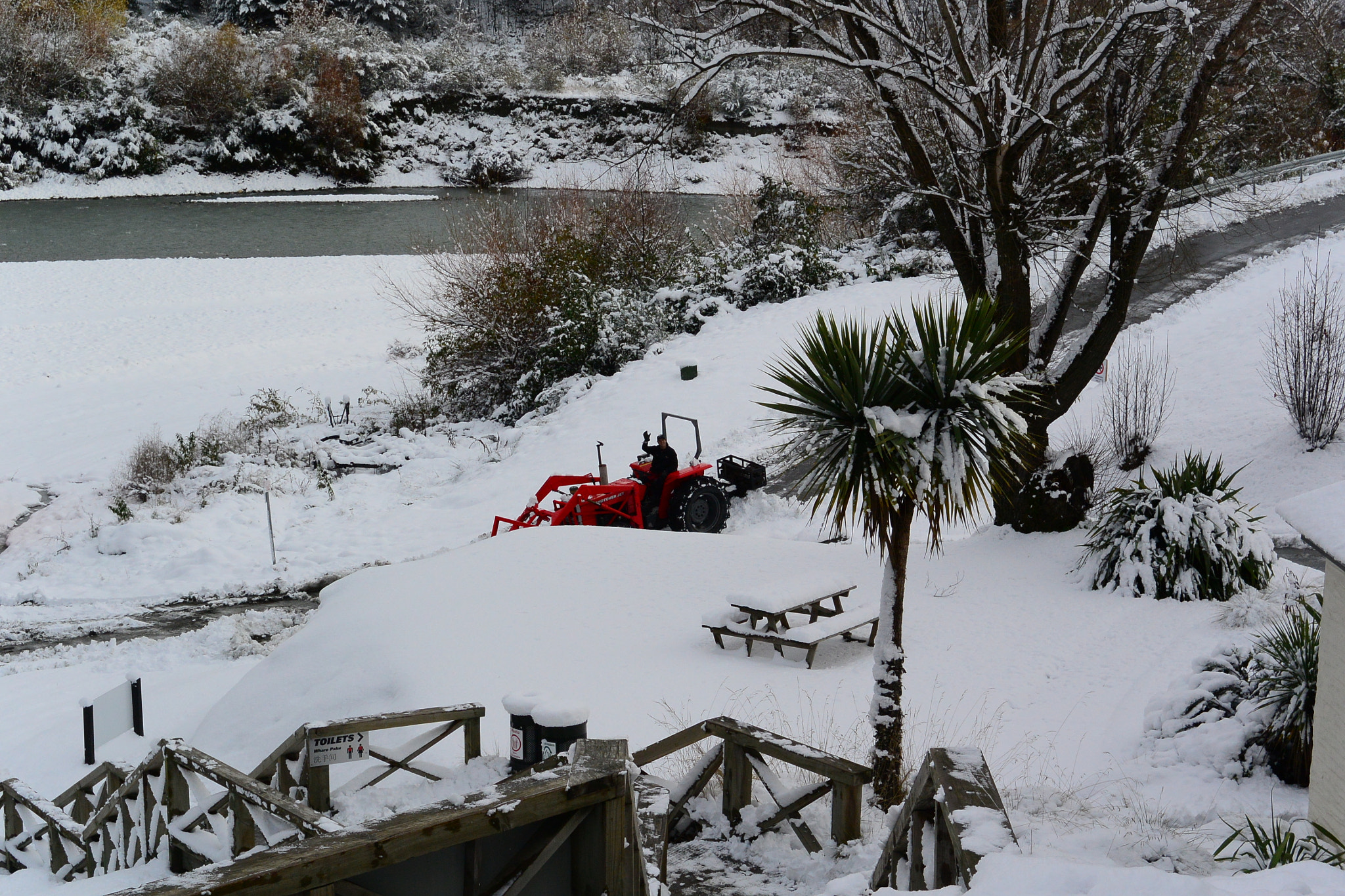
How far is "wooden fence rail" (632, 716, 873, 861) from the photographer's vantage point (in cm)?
487

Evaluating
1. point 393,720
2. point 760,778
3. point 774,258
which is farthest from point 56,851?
point 774,258

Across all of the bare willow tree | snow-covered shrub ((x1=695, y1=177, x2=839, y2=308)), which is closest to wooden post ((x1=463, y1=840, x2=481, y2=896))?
the bare willow tree

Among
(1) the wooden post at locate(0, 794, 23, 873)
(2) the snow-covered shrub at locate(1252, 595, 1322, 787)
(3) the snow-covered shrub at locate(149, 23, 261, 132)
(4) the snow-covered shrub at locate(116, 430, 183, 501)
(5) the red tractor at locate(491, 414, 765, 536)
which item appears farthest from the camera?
(3) the snow-covered shrub at locate(149, 23, 261, 132)

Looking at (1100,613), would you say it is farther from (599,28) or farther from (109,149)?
(109,149)

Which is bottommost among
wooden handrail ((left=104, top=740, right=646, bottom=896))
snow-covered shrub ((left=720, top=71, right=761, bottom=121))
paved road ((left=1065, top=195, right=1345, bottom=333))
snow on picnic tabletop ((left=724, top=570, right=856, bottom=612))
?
snow on picnic tabletop ((left=724, top=570, right=856, bottom=612))

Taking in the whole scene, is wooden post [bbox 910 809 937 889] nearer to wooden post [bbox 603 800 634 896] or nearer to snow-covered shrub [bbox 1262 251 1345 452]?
wooden post [bbox 603 800 634 896]

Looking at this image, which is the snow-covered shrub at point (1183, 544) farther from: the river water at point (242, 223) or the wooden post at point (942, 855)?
the river water at point (242, 223)

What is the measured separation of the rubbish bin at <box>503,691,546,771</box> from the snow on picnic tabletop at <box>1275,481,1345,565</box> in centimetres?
355

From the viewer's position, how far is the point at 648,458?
44.3ft

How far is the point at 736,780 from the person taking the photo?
5207 millimetres

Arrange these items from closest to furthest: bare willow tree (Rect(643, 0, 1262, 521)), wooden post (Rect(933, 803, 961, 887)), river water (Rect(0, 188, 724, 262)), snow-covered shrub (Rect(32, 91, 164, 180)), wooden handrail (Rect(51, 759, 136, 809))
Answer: wooden post (Rect(933, 803, 961, 887)), wooden handrail (Rect(51, 759, 136, 809)), bare willow tree (Rect(643, 0, 1262, 521)), river water (Rect(0, 188, 724, 262)), snow-covered shrub (Rect(32, 91, 164, 180))

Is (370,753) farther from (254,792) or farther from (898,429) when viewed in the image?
(898,429)

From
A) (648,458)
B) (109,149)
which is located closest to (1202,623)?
(648,458)

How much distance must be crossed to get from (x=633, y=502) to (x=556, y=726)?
22.3ft
